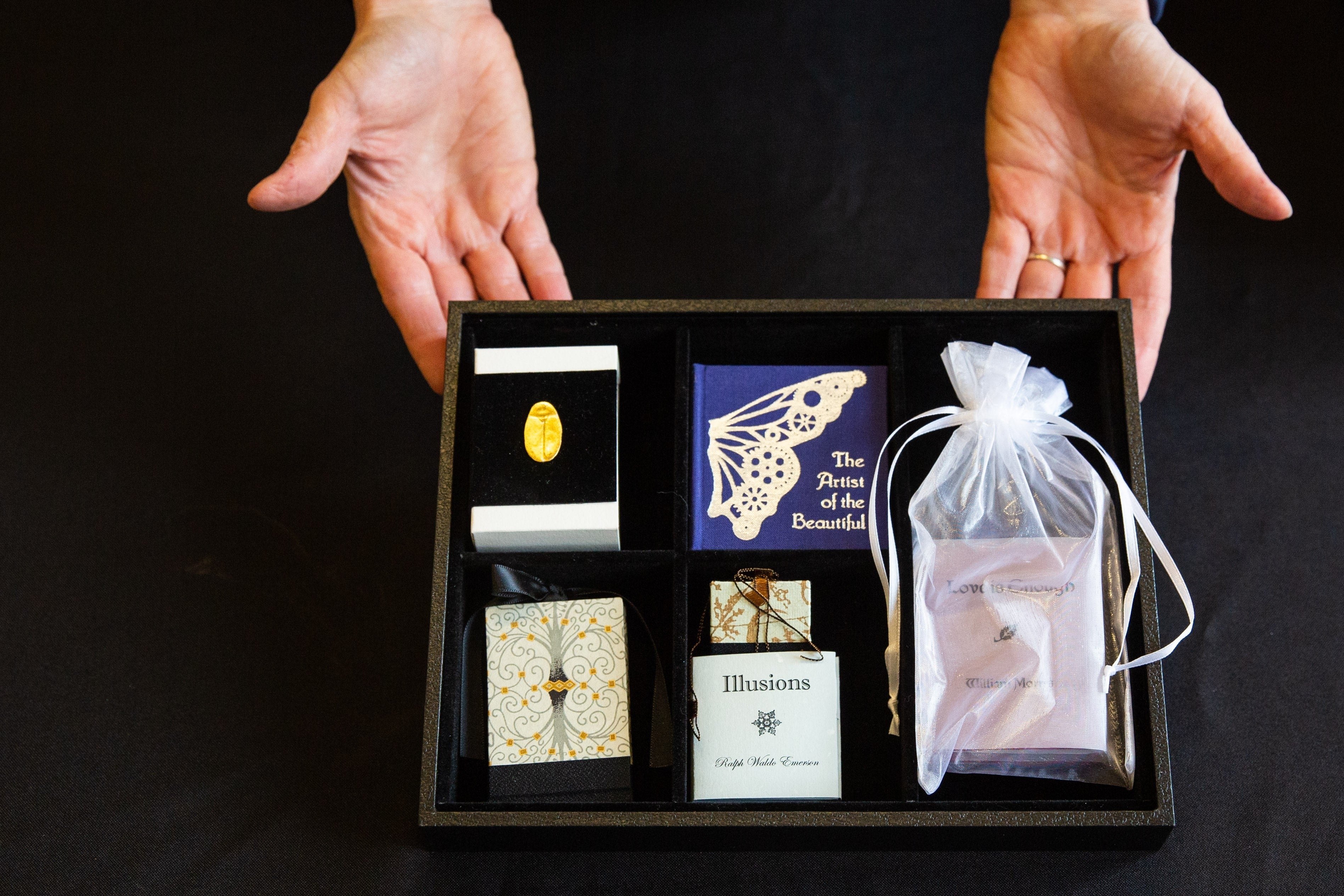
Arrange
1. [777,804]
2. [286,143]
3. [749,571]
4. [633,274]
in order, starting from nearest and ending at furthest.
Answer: [777,804]
[749,571]
[633,274]
[286,143]

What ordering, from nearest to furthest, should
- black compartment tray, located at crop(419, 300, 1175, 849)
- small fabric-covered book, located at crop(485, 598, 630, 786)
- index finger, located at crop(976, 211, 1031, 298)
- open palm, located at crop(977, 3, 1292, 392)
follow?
black compartment tray, located at crop(419, 300, 1175, 849) → small fabric-covered book, located at crop(485, 598, 630, 786) → open palm, located at crop(977, 3, 1292, 392) → index finger, located at crop(976, 211, 1031, 298)

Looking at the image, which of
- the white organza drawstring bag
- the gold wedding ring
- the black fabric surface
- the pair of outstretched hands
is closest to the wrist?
the pair of outstretched hands

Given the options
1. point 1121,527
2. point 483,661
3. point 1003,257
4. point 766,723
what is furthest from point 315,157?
point 1121,527

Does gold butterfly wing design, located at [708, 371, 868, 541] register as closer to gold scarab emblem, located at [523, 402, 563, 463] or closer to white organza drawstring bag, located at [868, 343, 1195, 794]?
white organza drawstring bag, located at [868, 343, 1195, 794]

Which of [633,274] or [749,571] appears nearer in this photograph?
[749,571]

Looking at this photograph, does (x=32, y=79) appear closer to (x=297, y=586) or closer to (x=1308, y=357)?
(x=297, y=586)

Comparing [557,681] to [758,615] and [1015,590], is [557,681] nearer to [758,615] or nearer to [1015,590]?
[758,615]

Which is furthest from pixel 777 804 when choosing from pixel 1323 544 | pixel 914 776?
pixel 1323 544
